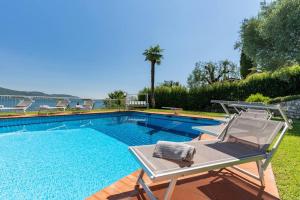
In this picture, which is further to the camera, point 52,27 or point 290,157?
point 52,27

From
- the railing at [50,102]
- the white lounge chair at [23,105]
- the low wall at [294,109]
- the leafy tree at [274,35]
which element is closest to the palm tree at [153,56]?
the railing at [50,102]

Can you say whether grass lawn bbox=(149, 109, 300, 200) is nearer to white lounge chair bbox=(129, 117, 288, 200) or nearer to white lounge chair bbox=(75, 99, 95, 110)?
white lounge chair bbox=(129, 117, 288, 200)

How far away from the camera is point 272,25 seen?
9.13 metres

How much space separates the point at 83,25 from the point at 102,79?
1034 centimetres

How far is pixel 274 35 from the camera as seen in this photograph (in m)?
9.25

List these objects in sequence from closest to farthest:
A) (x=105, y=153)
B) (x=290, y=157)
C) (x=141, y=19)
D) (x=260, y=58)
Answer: (x=290, y=157), (x=105, y=153), (x=260, y=58), (x=141, y=19)

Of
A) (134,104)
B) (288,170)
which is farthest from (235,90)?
(288,170)

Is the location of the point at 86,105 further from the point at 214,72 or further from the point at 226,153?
the point at 214,72

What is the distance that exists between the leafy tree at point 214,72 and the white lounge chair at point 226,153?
88.3ft

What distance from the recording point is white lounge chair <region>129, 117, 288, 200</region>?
6.26 feet

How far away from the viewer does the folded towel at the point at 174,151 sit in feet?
6.97

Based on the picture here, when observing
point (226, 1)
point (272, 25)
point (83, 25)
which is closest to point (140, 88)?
point (83, 25)

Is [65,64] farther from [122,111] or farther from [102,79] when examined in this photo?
[122,111]

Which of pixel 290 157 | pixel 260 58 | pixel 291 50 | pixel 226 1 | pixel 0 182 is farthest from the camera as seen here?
pixel 226 1
